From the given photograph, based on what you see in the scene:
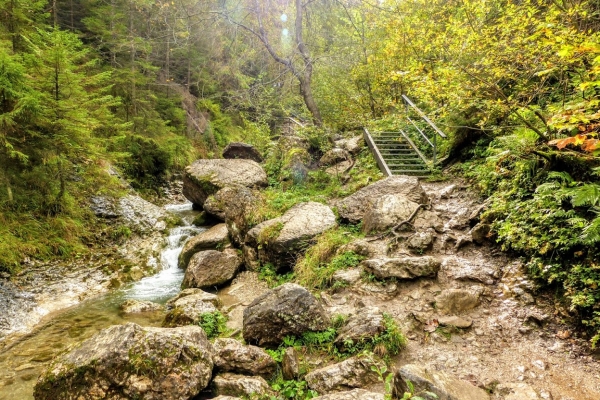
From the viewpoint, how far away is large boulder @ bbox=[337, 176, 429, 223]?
7651 millimetres

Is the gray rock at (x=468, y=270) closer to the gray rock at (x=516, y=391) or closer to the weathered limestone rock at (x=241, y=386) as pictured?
the gray rock at (x=516, y=391)

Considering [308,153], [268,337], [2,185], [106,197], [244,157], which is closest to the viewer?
[268,337]

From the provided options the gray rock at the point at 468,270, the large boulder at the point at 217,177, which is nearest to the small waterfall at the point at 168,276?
the large boulder at the point at 217,177

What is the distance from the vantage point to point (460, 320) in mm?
4477

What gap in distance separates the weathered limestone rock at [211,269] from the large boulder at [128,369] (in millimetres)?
3836

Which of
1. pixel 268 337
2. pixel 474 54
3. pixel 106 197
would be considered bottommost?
pixel 268 337

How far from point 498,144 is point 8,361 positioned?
33.1 feet

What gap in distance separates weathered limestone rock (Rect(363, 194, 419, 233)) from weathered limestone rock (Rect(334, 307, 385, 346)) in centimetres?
259

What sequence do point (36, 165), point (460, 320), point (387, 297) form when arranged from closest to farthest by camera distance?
point (460, 320) < point (387, 297) < point (36, 165)

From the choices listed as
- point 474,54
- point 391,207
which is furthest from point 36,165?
point 474,54

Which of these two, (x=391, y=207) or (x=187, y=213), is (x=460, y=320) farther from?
(x=187, y=213)

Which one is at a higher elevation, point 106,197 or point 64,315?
point 106,197

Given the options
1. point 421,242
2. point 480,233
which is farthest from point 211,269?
point 480,233

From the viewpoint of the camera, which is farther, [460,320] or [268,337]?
[268,337]
